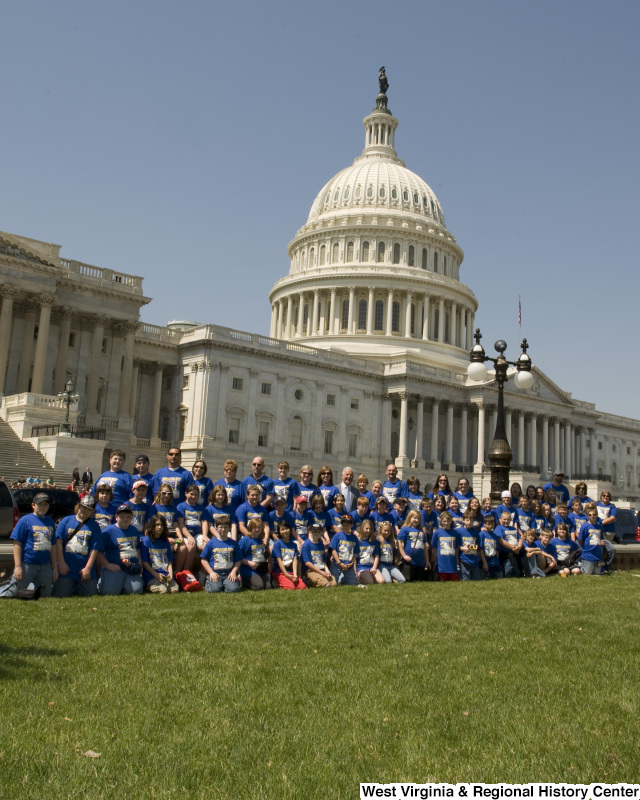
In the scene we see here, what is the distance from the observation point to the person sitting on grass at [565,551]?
746 inches

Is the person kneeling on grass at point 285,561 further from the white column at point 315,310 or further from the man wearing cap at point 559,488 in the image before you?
the white column at point 315,310

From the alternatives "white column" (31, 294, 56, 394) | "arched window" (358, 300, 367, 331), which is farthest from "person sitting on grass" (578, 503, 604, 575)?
"arched window" (358, 300, 367, 331)

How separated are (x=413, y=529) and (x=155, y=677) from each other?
10243 mm

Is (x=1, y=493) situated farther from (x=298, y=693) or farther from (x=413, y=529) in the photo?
(x=298, y=693)

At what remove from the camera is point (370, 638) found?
9539 mm

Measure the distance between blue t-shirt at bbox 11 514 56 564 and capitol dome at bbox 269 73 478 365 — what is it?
230ft

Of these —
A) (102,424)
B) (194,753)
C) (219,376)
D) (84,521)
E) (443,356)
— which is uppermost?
(443,356)

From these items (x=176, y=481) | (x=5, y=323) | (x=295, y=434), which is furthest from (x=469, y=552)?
(x=295, y=434)

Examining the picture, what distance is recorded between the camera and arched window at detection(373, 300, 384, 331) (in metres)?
88.4

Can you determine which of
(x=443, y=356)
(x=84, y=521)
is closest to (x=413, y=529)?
(x=84, y=521)

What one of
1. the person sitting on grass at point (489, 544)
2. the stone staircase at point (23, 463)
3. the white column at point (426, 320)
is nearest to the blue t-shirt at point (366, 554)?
the person sitting on grass at point (489, 544)

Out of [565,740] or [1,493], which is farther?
[1,493]

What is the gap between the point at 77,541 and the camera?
42.5 feet

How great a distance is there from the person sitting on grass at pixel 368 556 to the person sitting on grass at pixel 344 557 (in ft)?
0.76
